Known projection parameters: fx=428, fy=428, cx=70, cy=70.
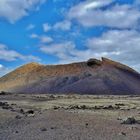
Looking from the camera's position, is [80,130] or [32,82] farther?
[32,82]

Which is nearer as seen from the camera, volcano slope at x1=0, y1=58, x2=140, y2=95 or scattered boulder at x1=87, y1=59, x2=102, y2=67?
volcano slope at x1=0, y1=58, x2=140, y2=95

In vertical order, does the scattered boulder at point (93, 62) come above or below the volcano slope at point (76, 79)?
above

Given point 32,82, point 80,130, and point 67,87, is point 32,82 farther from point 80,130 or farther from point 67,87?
point 80,130

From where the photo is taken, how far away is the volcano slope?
14900 cm

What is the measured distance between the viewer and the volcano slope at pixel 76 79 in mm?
149000

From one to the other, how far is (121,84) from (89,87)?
1300cm

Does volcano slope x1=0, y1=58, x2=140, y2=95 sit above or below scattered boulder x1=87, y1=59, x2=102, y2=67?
below

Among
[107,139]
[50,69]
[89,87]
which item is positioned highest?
[50,69]

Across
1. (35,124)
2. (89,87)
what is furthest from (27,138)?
(89,87)

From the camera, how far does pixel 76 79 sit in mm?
157875

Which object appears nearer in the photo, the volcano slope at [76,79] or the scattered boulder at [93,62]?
the volcano slope at [76,79]

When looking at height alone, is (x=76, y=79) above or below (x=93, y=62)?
below

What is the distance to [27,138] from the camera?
1986cm

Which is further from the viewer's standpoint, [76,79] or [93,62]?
[93,62]
